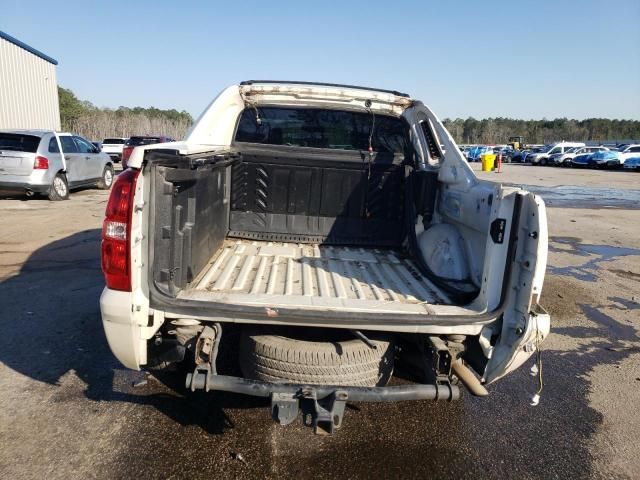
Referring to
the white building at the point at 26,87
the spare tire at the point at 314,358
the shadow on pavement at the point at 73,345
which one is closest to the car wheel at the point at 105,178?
the white building at the point at 26,87

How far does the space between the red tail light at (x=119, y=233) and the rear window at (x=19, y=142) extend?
10857mm

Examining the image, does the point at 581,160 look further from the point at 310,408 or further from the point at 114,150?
the point at 310,408

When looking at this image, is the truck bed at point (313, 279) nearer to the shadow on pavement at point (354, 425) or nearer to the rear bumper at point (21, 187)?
the shadow on pavement at point (354, 425)

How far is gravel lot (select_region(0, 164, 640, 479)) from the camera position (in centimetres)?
254

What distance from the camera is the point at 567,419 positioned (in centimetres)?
312

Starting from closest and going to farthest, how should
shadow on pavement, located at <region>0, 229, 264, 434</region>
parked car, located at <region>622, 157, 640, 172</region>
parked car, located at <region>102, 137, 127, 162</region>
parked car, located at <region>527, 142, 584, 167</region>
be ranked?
1. shadow on pavement, located at <region>0, 229, 264, 434</region>
2. parked car, located at <region>102, 137, 127, 162</region>
3. parked car, located at <region>622, 157, 640, 172</region>
4. parked car, located at <region>527, 142, 584, 167</region>

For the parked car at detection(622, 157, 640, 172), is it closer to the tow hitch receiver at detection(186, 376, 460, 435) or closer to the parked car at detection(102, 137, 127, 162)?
the parked car at detection(102, 137, 127, 162)

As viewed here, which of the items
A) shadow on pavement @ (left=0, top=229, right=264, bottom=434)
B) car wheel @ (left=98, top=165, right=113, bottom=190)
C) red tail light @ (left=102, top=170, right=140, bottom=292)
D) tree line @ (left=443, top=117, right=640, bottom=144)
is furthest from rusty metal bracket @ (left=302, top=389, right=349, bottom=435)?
tree line @ (left=443, top=117, right=640, bottom=144)

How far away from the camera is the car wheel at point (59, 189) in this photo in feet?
38.7

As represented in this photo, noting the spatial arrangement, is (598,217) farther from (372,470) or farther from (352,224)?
(372,470)

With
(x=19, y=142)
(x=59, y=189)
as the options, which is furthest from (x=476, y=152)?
(x=19, y=142)

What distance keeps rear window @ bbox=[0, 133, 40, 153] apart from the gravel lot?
25.7 ft

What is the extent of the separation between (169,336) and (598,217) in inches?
523

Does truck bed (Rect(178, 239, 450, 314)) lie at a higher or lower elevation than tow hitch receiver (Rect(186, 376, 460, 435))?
higher
